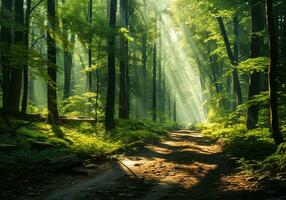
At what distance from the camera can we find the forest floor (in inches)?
311

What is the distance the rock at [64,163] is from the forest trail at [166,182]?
1.05m

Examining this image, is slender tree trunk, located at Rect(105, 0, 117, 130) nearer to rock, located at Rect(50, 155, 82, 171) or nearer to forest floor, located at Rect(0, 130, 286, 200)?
forest floor, located at Rect(0, 130, 286, 200)

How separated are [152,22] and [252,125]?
21.0m

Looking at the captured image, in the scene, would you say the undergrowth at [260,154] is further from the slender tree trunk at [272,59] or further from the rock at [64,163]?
the rock at [64,163]

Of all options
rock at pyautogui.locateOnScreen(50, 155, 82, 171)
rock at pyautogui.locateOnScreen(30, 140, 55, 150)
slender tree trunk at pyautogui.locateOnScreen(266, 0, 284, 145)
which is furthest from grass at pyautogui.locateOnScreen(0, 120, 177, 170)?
slender tree trunk at pyautogui.locateOnScreen(266, 0, 284, 145)

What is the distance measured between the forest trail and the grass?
168cm

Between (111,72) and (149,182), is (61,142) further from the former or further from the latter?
(111,72)

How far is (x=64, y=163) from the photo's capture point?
10.7 metres

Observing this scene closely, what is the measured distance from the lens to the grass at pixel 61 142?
35.2 ft

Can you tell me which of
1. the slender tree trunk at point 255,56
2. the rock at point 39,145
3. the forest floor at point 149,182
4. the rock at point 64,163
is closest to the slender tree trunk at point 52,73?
the rock at point 39,145

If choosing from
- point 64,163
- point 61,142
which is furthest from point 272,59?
point 61,142

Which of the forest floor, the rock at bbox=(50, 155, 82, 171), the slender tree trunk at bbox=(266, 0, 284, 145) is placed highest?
the slender tree trunk at bbox=(266, 0, 284, 145)

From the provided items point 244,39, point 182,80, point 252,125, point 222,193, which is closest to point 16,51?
point 222,193

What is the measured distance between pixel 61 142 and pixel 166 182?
5.82m
